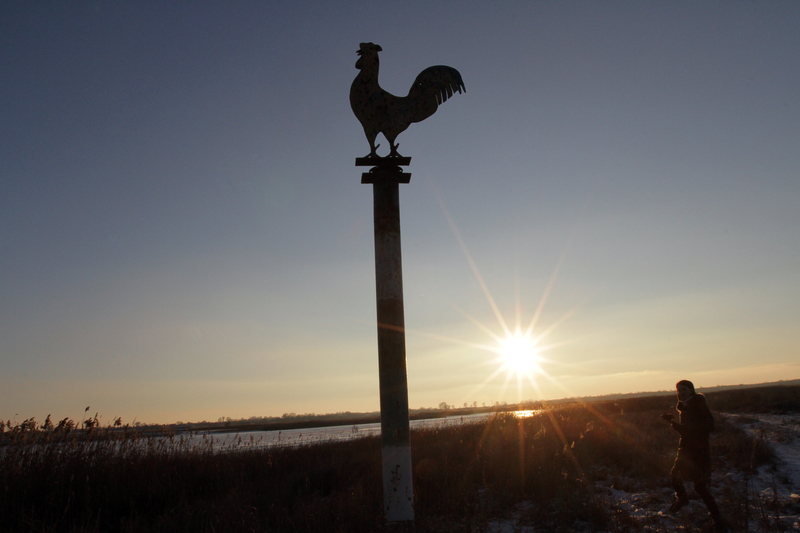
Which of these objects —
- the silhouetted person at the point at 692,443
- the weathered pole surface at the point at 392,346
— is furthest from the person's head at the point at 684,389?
Result: the weathered pole surface at the point at 392,346

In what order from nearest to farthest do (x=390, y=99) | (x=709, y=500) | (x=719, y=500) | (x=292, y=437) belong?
(x=709, y=500) < (x=719, y=500) < (x=390, y=99) < (x=292, y=437)

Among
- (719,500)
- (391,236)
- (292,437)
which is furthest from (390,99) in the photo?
(292,437)

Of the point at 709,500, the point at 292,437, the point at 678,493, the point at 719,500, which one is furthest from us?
the point at 292,437

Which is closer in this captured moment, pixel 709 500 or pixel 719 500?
pixel 709 500

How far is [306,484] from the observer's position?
25.2 feet

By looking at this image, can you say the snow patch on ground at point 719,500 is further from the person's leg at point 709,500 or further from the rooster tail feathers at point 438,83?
the rooster tail feathers at point 438,83

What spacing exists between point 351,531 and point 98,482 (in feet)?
14.7

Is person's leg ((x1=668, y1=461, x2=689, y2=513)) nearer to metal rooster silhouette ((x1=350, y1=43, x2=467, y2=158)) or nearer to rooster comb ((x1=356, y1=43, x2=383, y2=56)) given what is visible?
metal rooster silhouette ((x1=350, y1=43, x2=467, y2=158))

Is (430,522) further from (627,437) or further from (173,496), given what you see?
(627,437)

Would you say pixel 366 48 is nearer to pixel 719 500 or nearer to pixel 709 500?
pixel 709 500

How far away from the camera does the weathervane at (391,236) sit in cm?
532

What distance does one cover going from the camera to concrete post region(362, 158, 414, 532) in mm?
5285

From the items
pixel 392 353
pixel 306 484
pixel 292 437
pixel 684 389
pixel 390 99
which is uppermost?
pixel 390 99

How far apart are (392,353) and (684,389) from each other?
382 centimetres
